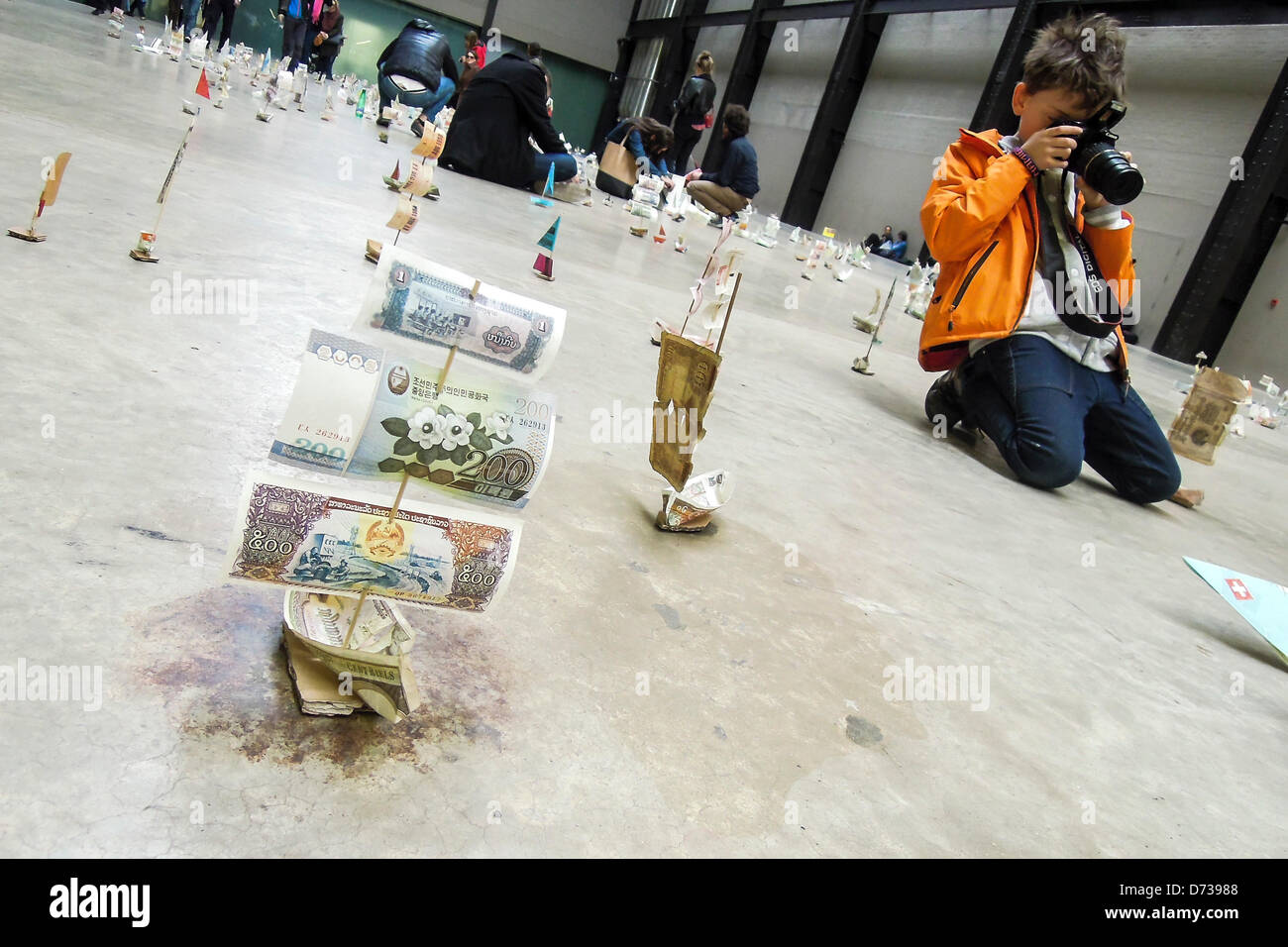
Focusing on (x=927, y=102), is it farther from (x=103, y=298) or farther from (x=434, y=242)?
(x=103, y=298)

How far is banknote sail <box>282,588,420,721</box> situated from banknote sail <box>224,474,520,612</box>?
73 millimetres

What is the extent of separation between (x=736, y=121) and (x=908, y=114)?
5966 millimetres

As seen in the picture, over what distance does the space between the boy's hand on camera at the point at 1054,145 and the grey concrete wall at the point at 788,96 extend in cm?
1508

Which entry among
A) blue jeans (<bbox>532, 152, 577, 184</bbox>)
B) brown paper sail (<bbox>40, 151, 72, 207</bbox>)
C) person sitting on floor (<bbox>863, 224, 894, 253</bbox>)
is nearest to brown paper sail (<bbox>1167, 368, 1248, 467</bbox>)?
brown paper sail (<bbox>40, 151, 72, 207</bbox>)

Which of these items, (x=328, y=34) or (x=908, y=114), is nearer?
(x=328, y=34)

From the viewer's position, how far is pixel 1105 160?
9.08 ft

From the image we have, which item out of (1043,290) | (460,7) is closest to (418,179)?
(1043,290)

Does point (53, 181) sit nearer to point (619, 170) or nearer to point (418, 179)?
point (418, 179)

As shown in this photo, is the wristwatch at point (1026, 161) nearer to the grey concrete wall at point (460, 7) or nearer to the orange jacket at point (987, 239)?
the orange jacket at point (987, 239)

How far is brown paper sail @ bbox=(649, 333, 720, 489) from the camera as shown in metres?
1.82

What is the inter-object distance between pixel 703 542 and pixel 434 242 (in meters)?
2.51

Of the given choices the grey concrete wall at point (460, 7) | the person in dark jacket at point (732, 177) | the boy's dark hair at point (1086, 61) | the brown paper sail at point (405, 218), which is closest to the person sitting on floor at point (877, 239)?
the person in dark jacket at point (732, 177)

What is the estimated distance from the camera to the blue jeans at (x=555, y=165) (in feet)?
25.5

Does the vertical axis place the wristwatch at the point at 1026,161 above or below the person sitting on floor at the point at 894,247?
below
